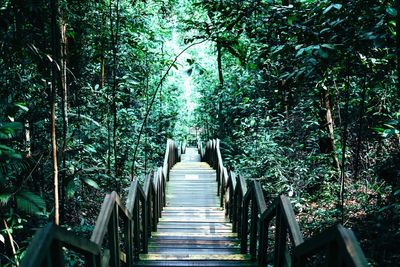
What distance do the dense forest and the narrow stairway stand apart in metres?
1.17

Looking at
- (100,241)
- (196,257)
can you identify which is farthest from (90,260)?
(196,257)

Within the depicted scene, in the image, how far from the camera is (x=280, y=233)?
2.79 m

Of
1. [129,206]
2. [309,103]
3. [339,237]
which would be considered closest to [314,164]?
[309,103]

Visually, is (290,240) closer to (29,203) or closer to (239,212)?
(239,212)

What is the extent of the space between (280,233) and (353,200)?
5.25 m

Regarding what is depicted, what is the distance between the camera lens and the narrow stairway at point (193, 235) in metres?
3.97

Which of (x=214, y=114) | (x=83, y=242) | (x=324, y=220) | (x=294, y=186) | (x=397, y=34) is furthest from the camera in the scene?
(x=214, y=114)

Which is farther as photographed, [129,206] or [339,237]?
[129,206]

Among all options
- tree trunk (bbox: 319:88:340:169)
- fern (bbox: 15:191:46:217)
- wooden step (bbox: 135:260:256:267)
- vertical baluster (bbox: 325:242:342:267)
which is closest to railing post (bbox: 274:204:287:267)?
vertical baluster (bbox: 325:242:342:267)

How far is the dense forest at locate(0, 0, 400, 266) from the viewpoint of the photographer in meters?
3.13

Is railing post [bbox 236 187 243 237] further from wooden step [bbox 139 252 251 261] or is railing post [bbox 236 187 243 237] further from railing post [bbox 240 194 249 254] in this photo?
wooden step [bbox 139 252 251 261]

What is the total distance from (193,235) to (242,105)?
4.74m

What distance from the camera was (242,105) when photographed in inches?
362

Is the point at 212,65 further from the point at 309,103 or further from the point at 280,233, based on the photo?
the point at 280,233
